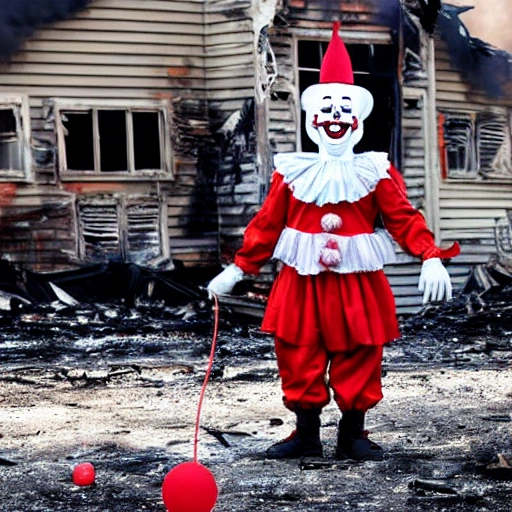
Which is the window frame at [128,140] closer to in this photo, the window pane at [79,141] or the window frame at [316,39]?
the window pane at [79,141]

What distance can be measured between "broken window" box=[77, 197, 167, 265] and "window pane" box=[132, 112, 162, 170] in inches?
18.0

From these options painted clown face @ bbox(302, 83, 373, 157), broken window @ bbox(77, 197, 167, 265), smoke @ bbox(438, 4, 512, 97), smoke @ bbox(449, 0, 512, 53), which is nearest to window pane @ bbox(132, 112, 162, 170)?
broken window @ bbox(77, 197, 167, 265)

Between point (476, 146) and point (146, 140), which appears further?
point (476, 146)

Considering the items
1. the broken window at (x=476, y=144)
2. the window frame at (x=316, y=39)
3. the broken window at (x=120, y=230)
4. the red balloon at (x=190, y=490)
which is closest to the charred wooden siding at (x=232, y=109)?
the window frame at (x=316, y=39)

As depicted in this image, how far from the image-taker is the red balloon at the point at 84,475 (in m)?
4.50

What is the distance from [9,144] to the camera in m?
11.8

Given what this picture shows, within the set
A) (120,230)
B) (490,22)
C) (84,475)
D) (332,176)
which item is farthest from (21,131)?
(84,475)

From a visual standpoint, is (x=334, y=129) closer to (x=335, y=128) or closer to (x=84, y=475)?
(x=335, y=128)

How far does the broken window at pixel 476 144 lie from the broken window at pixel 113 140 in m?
3.71

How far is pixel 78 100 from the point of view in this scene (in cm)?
1188

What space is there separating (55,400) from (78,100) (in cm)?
550

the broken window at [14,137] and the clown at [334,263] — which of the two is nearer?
the clown at [334,263]

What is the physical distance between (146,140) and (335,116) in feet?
23.3

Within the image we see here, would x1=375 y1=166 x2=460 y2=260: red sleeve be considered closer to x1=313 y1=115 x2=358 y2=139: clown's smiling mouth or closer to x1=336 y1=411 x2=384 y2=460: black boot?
x1=313 y1=115 x2=358 y2=139: clown's smiling mouth
